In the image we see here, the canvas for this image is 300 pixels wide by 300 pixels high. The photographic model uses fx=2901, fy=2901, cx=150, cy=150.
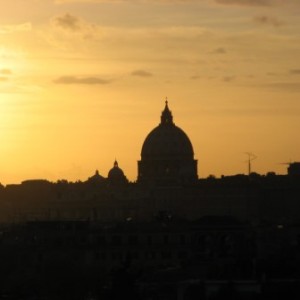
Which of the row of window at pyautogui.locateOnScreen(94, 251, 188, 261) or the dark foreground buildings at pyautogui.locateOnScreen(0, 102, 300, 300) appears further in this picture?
the row of window at pyautogui.locateOnScreen(94, 251, 188, 261)

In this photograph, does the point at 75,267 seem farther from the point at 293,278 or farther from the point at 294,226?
the point at 294,226

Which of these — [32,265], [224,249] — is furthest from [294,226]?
[32,265]

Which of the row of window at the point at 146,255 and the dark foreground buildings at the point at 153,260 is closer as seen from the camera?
the dark foreground buildings at the point at 153,260

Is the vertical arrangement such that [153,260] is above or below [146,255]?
below

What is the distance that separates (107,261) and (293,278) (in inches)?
1343

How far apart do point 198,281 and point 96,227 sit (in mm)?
52047

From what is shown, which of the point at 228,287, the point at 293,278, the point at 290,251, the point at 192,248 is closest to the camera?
the point at 228,287

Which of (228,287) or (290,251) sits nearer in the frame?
(228,287)

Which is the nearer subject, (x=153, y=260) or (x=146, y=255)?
(x=153, y=260)

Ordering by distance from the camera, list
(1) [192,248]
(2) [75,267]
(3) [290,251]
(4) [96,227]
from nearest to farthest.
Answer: (2) [75,267], (3) [290,251], (1) [192,248], (4) [96,227]

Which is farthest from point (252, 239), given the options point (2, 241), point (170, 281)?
point (170, 281)

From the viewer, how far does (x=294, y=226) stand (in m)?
152

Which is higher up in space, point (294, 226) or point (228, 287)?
point (294, 226)

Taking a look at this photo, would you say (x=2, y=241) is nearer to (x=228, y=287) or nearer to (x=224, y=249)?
(x=224, y=249)
